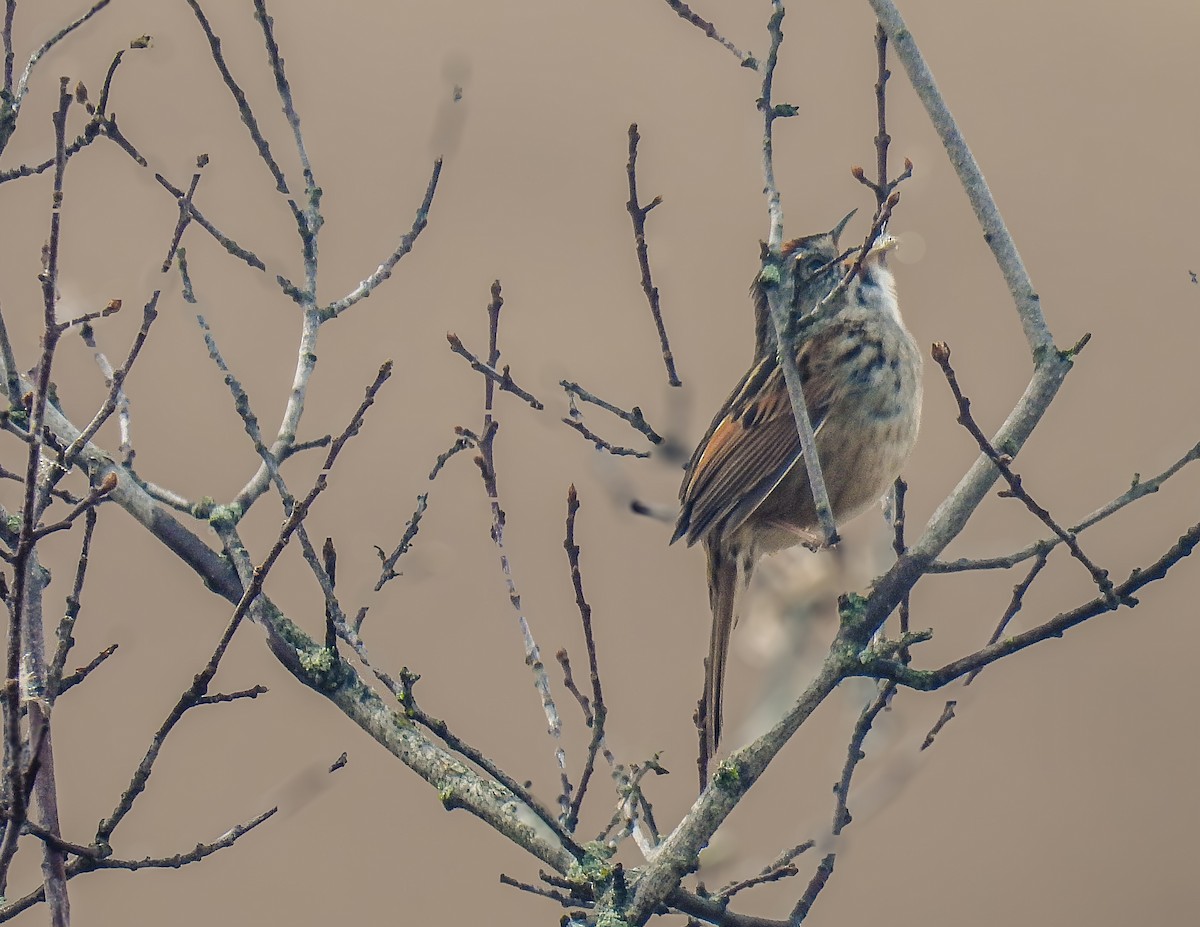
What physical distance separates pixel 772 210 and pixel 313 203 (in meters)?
0.84

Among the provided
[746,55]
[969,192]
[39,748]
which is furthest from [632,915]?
[746,55]

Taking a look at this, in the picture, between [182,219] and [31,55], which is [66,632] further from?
[31,55]

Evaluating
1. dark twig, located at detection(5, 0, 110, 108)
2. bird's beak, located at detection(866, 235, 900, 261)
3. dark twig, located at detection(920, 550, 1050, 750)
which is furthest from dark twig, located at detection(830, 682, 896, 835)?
dark twig, located at detection(5, 0, 110, 108)

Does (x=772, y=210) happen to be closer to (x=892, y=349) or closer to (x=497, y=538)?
(x=497, y=538)

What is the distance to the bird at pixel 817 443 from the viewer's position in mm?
2811

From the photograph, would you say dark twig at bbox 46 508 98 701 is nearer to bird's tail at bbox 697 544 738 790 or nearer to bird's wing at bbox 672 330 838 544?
bird's tail at bbox 697 544 738 790

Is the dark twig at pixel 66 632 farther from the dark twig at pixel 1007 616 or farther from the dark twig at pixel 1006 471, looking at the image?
the dark twig at pixel 1007 616

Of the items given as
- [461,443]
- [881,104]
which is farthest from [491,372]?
[881,104]

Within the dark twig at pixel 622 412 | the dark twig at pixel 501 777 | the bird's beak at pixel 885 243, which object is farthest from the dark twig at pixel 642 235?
the dark twig at pixel 501 777

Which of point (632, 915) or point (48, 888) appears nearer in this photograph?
point (48, 888)

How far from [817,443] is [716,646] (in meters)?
0.56

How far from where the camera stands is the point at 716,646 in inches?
101

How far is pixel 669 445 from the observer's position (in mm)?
2518

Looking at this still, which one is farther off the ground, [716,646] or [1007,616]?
[716,646]
